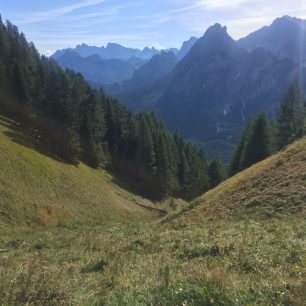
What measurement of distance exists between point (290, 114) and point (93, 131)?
139 feet

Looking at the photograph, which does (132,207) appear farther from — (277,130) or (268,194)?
(268,194)

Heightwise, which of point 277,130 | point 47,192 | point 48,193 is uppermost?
point 47,192

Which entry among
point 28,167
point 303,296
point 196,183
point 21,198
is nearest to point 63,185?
point 28,167

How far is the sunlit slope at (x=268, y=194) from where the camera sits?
1075 inches

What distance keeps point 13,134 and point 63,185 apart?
49.5ft

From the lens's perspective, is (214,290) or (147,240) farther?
(147,240)

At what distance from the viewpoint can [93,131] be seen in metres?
100

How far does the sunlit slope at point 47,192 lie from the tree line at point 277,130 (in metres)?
22.3

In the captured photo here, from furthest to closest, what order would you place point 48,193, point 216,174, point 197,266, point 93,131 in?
1. point 216,174
2. point 93,131
3. point 48,193
4. point 197,266

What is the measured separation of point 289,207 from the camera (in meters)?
26.3

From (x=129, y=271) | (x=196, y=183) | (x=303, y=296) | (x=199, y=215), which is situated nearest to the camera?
(x=303, y=296)

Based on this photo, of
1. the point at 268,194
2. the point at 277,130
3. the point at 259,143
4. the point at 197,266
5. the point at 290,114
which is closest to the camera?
the point at 197,266

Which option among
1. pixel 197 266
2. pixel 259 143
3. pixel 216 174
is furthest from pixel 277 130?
pixel 197 266

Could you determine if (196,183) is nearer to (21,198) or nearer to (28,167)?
(28,167)
